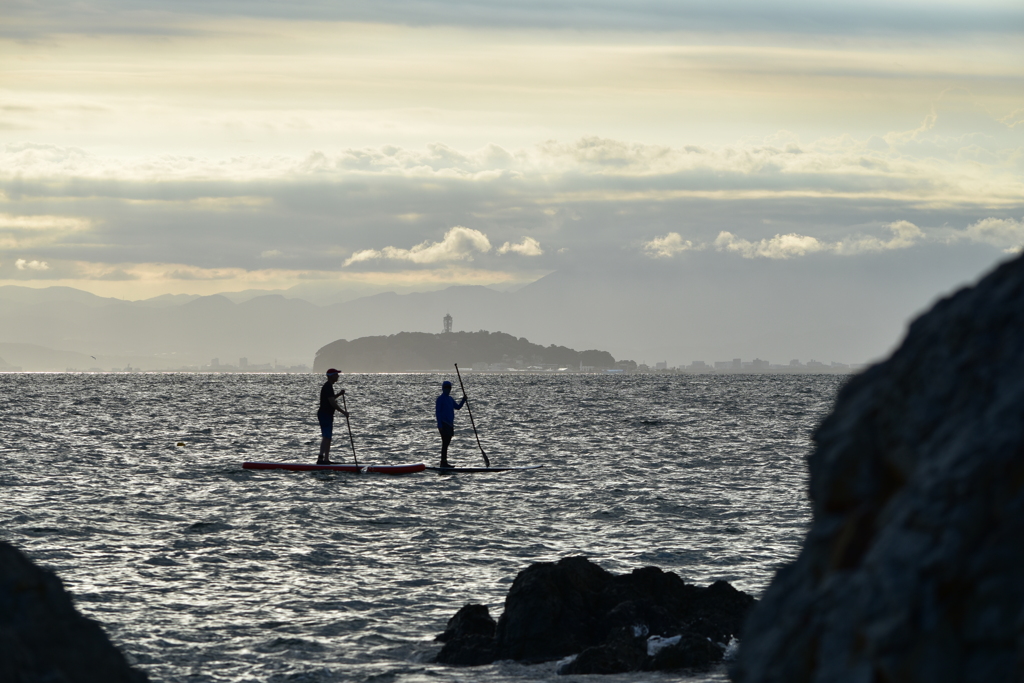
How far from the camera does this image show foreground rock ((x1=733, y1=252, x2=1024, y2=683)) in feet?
9.25

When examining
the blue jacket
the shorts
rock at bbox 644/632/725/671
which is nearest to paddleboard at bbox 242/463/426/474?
the shorts

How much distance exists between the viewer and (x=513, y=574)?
1396cm

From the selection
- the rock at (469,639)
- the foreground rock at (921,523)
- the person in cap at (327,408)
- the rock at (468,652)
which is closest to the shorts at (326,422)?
the person in cap at (327,408)

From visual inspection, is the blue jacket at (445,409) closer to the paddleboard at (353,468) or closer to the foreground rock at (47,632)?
the paddleboard at (353,468)

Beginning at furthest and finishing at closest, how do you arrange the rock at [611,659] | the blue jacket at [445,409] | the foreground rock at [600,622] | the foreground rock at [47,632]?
1. the blue jacket at [445,409]
2. the foreground rock at [600,622]
3. the rock at [611,659]
4. the foreground rock at [47,632]

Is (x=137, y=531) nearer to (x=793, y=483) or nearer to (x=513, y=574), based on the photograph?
(x=513, y=574)

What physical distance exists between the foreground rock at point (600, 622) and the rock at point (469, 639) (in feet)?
0.03

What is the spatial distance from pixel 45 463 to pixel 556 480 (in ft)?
51.4

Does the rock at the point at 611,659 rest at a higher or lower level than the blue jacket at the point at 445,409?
lower

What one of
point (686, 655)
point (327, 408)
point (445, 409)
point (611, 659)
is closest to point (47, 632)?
point (611, 659)

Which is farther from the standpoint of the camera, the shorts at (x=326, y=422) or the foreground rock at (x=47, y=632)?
the shorts at (x=326, y=422)

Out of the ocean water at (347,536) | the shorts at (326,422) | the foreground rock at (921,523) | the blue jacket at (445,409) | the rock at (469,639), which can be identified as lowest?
the ocean water at (347,536)

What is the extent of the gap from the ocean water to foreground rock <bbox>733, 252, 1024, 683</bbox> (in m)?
6.26

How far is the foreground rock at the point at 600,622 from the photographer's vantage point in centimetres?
982
